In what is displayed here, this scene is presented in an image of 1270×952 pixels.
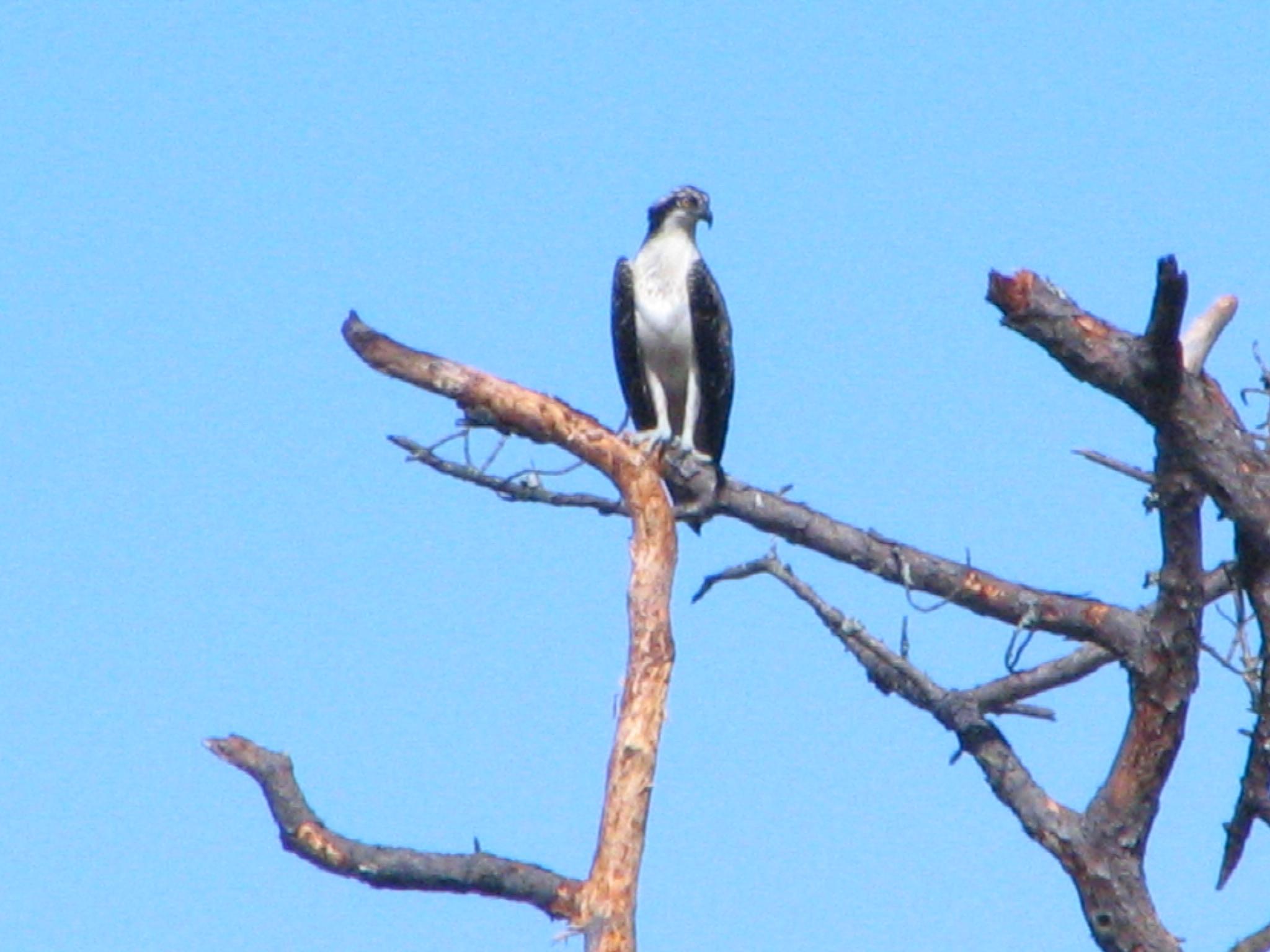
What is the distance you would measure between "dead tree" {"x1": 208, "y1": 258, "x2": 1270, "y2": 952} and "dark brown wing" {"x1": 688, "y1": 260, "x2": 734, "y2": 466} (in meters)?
2.76

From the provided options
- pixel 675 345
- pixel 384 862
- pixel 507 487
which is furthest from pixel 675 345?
pixel 384 862

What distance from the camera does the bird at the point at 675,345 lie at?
11.8 m

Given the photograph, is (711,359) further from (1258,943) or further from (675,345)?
(1258,943)

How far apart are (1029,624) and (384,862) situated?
3.28 meters

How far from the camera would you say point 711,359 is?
11.8m

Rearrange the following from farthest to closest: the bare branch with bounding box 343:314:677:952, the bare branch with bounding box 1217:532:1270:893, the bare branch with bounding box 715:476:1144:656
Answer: the bare branch with bounding box 715:476:1144:656, the bare branch with bounding box 1217:532:1270:893, the bare branch with bounding box 343:314:677:952

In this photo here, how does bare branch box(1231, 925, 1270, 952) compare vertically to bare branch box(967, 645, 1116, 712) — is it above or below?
below

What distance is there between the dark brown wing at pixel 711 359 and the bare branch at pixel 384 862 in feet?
17.3

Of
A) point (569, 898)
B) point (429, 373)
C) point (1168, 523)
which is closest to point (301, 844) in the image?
point (569, 898)

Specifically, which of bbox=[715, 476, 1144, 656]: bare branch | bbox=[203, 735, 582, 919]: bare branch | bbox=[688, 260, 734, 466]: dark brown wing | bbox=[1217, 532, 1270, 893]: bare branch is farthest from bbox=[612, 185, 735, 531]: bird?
bbox=[203, 735, 582, 919]: bare branch

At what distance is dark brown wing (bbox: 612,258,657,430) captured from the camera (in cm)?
1193

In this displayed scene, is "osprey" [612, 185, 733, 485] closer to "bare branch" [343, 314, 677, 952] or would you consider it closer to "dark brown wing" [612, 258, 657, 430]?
"dark brown wing" [612, 258, 657, 430]

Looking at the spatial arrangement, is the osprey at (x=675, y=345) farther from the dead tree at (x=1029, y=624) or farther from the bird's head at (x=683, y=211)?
the dead tree at (x=1029, y=624)

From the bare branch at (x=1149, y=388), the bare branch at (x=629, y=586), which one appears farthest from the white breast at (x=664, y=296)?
the bare branch at (x=1149, y=388)
